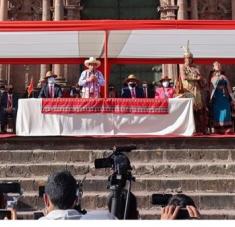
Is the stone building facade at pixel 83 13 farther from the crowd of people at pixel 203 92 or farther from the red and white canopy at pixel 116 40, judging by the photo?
the crowd of people at pixel 203 92

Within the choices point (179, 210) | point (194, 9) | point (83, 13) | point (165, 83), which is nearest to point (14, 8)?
point (83, 13)

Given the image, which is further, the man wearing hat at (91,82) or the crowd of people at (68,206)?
the man wearing hat at (91,82)

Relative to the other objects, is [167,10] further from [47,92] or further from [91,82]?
[91,82]

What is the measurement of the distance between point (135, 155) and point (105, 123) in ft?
3.83

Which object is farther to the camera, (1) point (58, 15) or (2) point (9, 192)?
(1) point (58, 15)

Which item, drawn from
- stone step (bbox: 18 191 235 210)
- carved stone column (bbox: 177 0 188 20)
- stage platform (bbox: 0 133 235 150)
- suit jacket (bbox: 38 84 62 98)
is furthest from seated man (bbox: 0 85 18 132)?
stone step (bbox: 18 191 235 210)

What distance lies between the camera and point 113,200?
185 inches

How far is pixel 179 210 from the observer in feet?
11.2

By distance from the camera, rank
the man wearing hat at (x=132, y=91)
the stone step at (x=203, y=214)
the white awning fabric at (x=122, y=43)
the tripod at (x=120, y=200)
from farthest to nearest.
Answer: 1. the man wearing hat at (x=132, y=91)
2. the white awning fabric at (x=122, y=43)
3. the stone step at (x=203, y=214)
4. the tripod at (x=120, y=200)

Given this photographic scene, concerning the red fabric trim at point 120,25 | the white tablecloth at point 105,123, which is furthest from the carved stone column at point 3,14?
the white tablecloth at point 105,123

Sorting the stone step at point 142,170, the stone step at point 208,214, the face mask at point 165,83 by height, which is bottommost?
the stone step at point 208,214

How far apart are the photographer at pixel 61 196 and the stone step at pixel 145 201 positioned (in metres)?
4.85

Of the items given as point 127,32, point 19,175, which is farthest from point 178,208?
point 127,32

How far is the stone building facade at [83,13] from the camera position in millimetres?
20562
